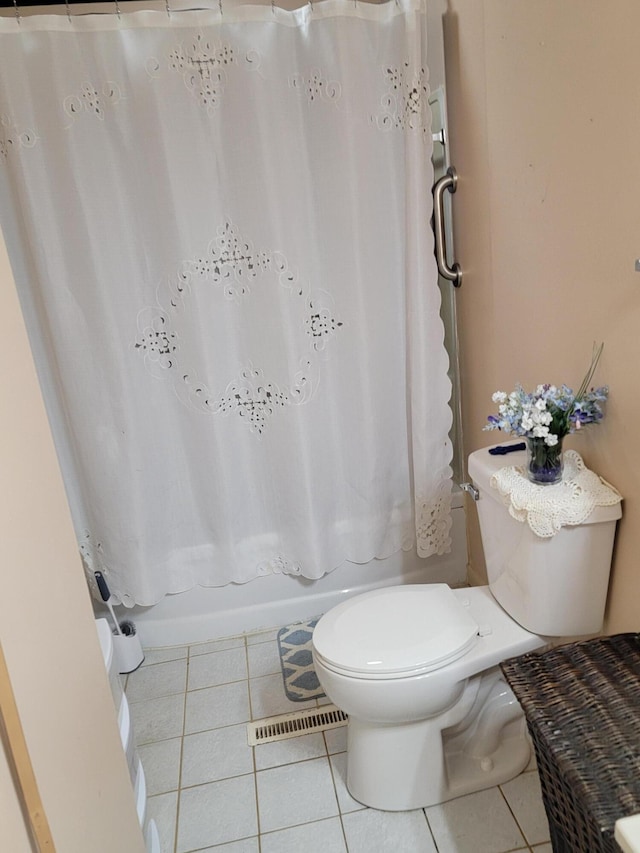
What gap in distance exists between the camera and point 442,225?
189cm

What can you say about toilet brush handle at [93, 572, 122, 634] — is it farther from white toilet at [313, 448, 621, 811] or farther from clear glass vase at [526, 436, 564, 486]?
clear glass vase at [526, 436, 564, 486]

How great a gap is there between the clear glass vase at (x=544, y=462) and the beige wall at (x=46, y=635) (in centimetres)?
95

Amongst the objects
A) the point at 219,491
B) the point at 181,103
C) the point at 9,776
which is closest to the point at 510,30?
the point at 181,103

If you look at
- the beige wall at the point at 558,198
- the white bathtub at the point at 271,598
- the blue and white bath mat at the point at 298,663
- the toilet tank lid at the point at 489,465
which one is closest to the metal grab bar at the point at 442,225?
the beige wall at the point at 558,198

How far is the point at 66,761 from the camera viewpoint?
819mm

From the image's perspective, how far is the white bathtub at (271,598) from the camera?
85.1 inches

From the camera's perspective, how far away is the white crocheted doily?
1.30 metres

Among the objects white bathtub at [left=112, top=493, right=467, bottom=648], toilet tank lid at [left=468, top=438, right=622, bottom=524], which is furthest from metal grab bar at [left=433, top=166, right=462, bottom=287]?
white bathtub at [left=112, top=493, right=467, bottom=648]

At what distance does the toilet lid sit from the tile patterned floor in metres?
0.42

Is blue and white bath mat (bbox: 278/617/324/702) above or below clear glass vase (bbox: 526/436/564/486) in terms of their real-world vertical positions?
below

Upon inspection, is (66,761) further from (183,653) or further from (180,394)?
(183,653)

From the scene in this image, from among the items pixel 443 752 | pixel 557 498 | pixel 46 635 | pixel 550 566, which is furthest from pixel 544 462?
pixel 46 635

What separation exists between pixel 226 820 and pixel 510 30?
205 centimetres

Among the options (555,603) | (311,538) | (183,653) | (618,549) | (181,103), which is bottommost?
(183,653)
